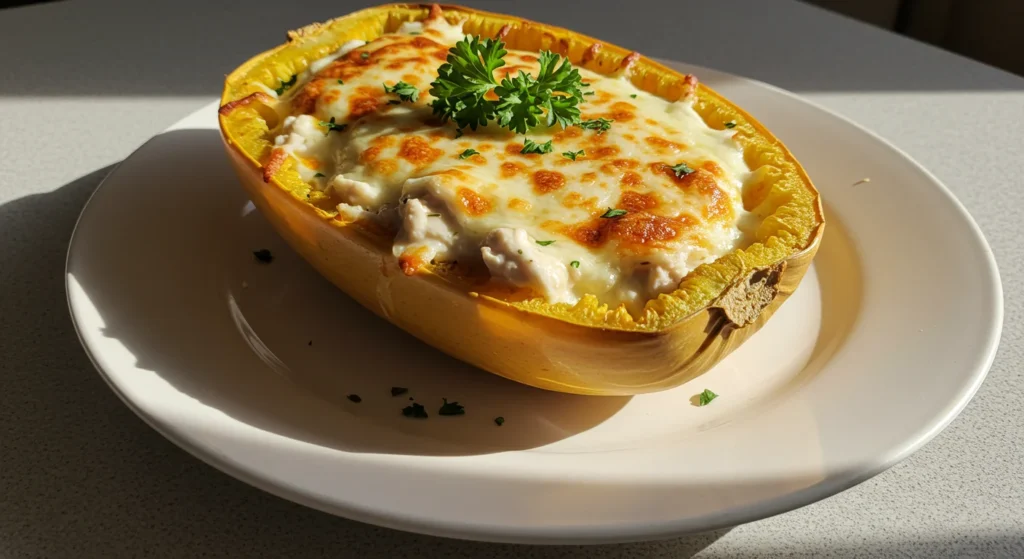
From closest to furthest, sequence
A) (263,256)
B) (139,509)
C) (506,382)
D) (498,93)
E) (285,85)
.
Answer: (139,509) < (506,382) < (498,93) < (263,256) < (285,85)

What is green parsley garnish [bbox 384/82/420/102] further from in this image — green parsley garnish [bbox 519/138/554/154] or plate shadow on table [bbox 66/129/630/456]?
plate shadow on table [bbox 66/129/630/456]

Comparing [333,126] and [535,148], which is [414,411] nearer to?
[535,148]

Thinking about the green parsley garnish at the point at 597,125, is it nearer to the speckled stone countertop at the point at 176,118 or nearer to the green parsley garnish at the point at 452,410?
the green parsley garnish at the point at 452,410

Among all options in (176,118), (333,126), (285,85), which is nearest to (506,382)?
(333,126)

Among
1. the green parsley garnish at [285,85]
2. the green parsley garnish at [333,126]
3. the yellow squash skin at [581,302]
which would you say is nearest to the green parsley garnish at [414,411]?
the yellow squash skin at [581,302]

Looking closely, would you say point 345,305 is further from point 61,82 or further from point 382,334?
point 61,82

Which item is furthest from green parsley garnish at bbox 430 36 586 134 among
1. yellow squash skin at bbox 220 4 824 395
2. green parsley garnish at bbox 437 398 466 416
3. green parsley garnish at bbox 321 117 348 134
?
green parsley garnish at bbox 437 398 466 416
